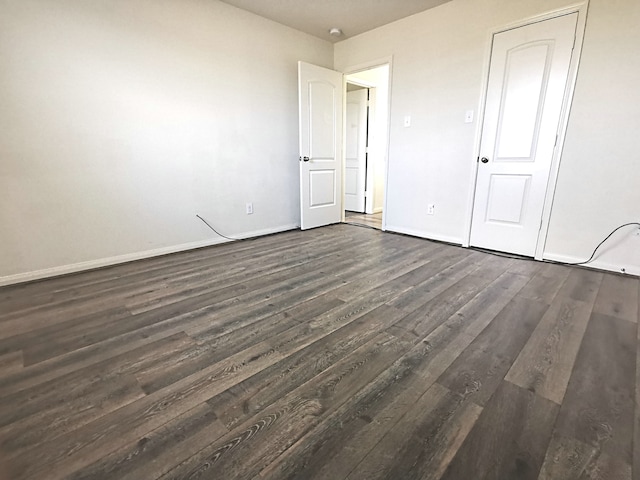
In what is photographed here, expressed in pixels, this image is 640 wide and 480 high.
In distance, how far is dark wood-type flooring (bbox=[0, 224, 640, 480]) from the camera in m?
0.99

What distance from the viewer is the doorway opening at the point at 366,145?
197 inches

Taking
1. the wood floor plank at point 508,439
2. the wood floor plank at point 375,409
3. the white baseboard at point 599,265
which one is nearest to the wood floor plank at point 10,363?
the wood floor plank at point 375,409

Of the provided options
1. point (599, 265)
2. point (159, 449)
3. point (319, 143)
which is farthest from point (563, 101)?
point (159, 449)

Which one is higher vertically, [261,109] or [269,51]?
[269,51]

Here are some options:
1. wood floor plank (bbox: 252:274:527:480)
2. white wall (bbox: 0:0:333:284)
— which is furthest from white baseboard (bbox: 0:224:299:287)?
wood floor plank (bbox: 252:274:527:480)

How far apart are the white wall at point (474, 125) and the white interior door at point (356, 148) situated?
1.01 meters

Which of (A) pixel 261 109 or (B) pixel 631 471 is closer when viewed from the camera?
(B) pixel 631 471

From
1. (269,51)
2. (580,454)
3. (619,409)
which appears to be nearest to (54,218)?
(269,51)

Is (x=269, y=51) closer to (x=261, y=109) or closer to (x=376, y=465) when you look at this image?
(x=261, y=109)

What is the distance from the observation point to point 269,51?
11.7 ft

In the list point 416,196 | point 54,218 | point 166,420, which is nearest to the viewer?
point 166,420

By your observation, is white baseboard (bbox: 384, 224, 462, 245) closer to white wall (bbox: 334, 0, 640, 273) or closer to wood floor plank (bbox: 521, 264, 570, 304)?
white wall (bbox: 334, 0, 640, 273)

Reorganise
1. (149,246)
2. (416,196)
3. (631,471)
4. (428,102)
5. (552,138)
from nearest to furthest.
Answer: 1. (631,471)
2. (552,138)
3. (149,246)
4. (428,102)
5. (416,196)

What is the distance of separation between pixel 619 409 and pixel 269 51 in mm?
4070
